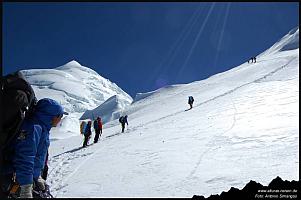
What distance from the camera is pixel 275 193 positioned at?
15.2ft

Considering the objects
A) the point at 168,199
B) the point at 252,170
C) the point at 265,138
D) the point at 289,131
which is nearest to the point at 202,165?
the point at 252,170

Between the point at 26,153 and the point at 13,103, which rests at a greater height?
the point at 13,103

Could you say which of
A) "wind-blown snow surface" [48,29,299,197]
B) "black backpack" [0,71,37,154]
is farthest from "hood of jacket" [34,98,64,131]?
"wind-blown snow surface" [48,29,299,197]

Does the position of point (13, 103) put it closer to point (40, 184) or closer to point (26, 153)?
point (26, 153)

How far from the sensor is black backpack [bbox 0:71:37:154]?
4074mm

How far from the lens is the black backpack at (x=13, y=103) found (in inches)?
160

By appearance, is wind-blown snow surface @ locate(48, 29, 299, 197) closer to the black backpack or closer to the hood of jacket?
the hood of jacket

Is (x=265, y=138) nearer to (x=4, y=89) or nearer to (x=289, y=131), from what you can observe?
(x=289, y=131)

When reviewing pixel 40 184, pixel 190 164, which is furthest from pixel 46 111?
pixel 190 164

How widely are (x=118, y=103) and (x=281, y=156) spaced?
548ft

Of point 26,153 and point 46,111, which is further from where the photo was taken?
point 46,111

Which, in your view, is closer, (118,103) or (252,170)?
(252,170)

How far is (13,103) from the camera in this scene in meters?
4.08

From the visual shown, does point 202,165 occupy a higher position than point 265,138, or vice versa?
point 265,138
